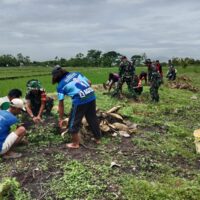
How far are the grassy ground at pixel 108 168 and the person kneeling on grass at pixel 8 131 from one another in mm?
182

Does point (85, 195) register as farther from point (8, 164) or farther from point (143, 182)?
point (8, 164)

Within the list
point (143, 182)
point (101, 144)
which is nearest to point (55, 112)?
point (101, 144)

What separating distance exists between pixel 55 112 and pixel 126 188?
454cm

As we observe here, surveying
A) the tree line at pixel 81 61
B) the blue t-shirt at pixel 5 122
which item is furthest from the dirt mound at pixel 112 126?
the tree line at pixel 81 61

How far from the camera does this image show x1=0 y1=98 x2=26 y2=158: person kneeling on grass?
630cm

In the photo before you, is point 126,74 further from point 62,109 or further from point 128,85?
point 62,109

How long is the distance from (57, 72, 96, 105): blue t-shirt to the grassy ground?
86 centimetres

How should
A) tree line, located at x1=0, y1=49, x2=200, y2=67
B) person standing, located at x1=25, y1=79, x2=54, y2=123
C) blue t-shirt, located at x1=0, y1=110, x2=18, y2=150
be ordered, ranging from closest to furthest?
1. blue t-shirt, located at x1=0, y1=110, x2=18, y2=150
2. person standing, located at x1=25, y1=79, x2=54, y2=123
3. tree line, located at x1=0, y1=49, x2=200, y2=67

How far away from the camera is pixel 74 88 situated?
22.1 ft

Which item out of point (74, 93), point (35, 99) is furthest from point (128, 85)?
point (74, 93)

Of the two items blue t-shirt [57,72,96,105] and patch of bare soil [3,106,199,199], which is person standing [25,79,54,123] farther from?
blue t-shirt [57,72,96,105]

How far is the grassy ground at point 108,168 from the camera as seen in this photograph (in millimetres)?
5246

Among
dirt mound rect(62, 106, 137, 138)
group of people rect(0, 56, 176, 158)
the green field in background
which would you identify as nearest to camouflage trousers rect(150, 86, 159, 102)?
dirt mound rect(62, 106, 137, 138)

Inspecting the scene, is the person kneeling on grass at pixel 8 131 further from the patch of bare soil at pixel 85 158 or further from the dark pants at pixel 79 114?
the dark pants at pixel 79 114
